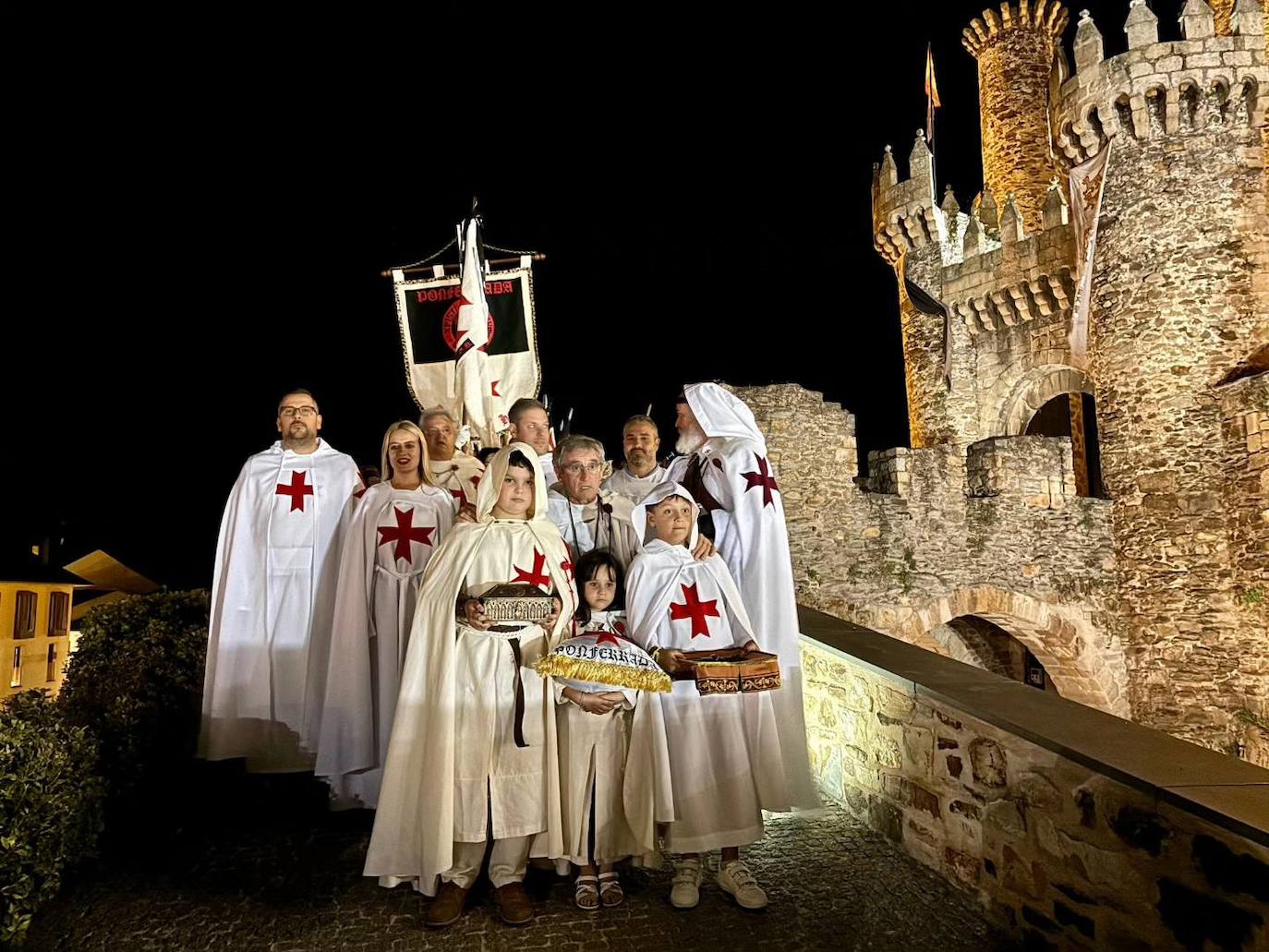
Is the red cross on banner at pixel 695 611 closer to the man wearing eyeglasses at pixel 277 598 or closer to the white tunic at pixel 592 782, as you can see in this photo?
the white tunic at pixel 592 782

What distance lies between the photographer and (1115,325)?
494 inches

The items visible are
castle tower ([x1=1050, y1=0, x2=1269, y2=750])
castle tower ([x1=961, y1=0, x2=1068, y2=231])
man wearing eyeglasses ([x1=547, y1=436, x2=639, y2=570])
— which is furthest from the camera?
castle tower ([x1=961, y1=0, x2=1068, y2=231])

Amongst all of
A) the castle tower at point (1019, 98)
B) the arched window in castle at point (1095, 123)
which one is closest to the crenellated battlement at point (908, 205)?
the castle tower at point (1019, 98)

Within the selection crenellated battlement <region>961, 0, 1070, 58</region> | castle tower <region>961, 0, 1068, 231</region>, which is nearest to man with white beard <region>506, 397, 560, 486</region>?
castle tower <region>961, 0, 1068, 231</region>

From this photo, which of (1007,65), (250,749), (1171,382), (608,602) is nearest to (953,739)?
(608,602)

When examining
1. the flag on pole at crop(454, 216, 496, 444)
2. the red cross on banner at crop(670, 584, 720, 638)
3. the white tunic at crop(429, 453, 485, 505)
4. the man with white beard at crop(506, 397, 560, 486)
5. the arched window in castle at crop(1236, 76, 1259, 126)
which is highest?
the arched window in castle at crop(1236, 76, 1259, 126)

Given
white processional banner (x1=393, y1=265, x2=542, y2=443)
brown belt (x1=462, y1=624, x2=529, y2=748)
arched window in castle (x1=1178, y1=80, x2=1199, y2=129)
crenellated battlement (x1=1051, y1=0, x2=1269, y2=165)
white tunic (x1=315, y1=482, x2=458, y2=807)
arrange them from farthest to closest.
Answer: arched window in castle (x1=1178, y1=80, x2=1199, y2=129) < crenellated battlement (x1=1051, y1=0, x2=1269, y2=165) < white processional banner (x1=393, y1=265, x2=542, y2=443) < white tunic (x1=315, y1=482, x2=458, y2=807) < brown belt (x1=462, y1=624, x2=529, y2=748)

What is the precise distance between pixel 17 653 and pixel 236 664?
39.6ft

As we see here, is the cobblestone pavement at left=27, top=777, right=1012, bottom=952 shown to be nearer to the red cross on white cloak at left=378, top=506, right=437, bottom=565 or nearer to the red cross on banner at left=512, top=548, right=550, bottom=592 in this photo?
the red cross on banner at left=512, top=548, right=550, bottom=592

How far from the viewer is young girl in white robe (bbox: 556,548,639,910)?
10.6ft

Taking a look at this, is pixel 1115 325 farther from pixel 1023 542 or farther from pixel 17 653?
pixel 17 653

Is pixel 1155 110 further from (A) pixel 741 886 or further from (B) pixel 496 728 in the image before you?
(B) pixel 496 728

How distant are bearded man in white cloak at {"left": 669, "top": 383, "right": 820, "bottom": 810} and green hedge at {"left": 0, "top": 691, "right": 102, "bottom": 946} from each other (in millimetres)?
2887

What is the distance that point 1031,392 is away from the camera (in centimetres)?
1645
